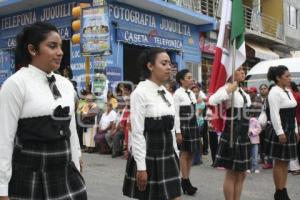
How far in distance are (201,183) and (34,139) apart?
511cm

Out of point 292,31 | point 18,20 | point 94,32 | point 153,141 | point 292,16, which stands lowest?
point 153,141

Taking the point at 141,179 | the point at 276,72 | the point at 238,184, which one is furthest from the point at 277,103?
the point at 141,179

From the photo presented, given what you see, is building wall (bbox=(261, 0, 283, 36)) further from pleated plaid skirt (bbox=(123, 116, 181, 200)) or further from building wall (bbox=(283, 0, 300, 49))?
pleated plaid skirt (bbox=(123, 116, 181, 200))

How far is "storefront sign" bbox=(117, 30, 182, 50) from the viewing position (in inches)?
589

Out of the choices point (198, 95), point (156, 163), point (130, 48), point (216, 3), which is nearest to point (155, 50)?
point (156, 163)

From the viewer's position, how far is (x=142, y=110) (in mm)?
3906

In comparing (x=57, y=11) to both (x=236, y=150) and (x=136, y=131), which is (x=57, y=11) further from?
(x=136, y=131)

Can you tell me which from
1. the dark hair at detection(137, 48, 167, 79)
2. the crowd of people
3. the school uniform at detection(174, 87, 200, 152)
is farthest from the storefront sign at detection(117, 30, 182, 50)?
the dark hair at detection(137, 48, 167, 79)

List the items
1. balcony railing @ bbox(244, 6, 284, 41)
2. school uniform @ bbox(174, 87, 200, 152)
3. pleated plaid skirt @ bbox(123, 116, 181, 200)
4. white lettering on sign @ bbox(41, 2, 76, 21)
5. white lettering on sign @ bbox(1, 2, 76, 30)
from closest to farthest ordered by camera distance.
Answer: 1. pleated plaid skirt @ bbox(123, 116, 181, 200)
2. school uniform @ bbox(174, 87, 200, 152)
3. white lettering on sign @ bbox(41, 2, 76, 21)
4. white lettering on sign @ bbox(1, 2, 76, 30)
5. balcony railing @ bbox(244, 6, 284, 41)

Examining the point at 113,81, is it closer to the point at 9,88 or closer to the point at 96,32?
the point at 96,32

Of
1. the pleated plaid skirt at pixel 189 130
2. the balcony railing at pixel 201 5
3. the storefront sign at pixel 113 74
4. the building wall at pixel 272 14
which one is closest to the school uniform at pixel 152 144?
the pleated plaid skirt at pixel 189 130

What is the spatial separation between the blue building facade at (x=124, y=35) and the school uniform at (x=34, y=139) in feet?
37.7

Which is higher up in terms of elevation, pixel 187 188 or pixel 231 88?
pixel 231 88

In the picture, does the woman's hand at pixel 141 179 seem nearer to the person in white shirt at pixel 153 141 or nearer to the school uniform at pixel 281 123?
the person in white shirt at pixel 153 141
